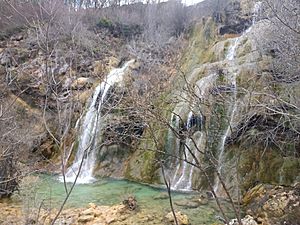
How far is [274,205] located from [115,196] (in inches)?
168

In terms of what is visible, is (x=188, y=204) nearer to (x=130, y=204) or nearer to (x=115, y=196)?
→ (x=130, y=204)

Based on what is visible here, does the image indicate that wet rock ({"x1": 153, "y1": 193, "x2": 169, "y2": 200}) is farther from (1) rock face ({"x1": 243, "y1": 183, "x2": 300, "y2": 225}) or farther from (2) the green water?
(1) rock face ({"x1": 243, "y1": 183, "x2": 300, "y2": 225})

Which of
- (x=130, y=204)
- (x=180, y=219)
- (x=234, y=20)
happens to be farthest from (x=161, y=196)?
(x=234, y=20)

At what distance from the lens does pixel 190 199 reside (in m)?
8.95

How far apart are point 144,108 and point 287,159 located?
7.29 meters

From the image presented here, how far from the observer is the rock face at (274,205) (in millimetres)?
6532

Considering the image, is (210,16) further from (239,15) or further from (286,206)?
(286,206)

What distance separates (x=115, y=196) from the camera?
9727 mm

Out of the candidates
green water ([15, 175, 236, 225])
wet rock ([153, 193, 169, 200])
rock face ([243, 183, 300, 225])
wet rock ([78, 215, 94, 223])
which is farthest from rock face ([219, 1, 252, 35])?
wet rock ([78, 215, 94, 223])

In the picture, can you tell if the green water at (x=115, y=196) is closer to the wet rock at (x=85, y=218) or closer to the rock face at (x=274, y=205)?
the rock face at (x=274, y=205)

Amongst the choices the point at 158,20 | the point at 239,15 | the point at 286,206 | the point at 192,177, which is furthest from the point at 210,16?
the point at 286,206

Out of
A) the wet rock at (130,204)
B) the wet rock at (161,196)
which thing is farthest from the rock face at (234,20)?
the wet rock at (130,204)

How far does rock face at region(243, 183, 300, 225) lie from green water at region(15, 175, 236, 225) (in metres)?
0.62

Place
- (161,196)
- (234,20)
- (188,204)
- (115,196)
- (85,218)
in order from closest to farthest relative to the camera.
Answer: (85,218), (188,204), (161,196), (115,196), (234,20)
